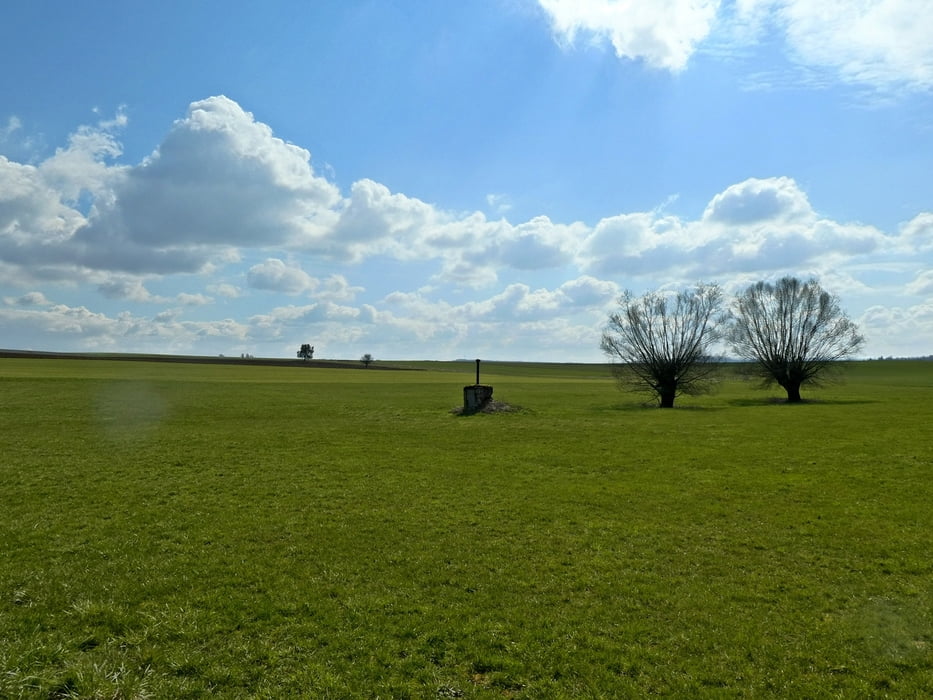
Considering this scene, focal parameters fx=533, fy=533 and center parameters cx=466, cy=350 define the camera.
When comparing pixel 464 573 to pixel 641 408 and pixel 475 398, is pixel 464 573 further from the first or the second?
pixel 641 408

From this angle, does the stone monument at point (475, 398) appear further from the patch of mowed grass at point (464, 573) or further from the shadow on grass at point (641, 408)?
the patch of mowed grass at point (464, 573)

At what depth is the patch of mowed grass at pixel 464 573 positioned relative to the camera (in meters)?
6.93

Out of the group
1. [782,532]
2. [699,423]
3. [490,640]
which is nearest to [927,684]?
[490,640]

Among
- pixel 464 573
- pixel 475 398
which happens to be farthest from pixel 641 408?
pixel 464 573

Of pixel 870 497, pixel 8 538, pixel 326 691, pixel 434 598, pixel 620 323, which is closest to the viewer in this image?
pixel 326 691

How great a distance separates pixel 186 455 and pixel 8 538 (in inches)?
431

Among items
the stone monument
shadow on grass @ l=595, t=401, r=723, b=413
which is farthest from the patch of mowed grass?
shadow on grass @ l=595, t=401, r=723, b=413

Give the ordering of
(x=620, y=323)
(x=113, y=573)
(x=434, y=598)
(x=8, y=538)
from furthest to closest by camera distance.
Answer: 1. (x=620, y=323)
2. (x=8, y=538)
3. (x=113, y=573)
4. (x=434, y=598)

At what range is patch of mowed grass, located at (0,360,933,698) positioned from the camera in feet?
22.7

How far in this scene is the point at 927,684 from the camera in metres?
6.59

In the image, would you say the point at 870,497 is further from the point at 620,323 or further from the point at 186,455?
the point at 620,323

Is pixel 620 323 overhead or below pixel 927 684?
overhead

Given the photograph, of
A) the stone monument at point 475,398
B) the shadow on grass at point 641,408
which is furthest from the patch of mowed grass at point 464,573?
the shadow on grass at point 641,408

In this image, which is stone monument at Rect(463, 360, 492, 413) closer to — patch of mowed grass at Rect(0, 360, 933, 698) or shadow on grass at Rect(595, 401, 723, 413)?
shadow on grass at Rect(595, 401, 723, 413)
